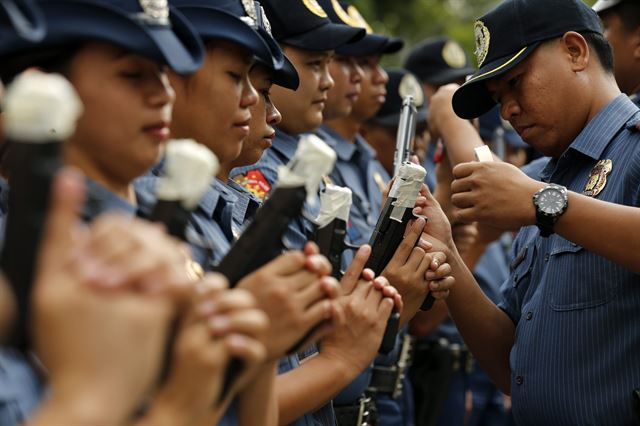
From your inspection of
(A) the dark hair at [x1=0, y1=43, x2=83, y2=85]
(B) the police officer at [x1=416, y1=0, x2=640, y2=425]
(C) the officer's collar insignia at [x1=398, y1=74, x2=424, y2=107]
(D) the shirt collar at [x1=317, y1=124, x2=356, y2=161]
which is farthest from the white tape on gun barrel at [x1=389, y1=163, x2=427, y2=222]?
(C) the officer's collar insignia at [x1=398, y1=74, x2=424, y2=107]

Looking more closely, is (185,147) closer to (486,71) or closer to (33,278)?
(33,278)

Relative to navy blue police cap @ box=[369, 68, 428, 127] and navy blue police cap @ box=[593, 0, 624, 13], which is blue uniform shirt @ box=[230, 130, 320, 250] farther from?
navy blue police cap @ box=[369, 68, 428, 127]

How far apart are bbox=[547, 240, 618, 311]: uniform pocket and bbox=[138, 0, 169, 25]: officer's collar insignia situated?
2.16 m

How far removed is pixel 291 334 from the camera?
266 cm

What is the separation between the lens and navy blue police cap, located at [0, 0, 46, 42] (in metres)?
2.42

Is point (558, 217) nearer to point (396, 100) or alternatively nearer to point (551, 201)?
point (551, 201)

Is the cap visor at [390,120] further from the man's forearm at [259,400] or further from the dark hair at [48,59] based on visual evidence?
the dark hair at [48,59]

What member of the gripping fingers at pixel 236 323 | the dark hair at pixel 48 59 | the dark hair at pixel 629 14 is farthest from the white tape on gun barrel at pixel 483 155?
the gripping fingers at pixel 236 323

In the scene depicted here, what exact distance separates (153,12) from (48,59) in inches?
12.8

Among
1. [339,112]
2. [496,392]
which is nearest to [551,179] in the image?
[339,112]

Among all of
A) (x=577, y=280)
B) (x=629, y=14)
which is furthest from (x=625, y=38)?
(x=577, y=280)

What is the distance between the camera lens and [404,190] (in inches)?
154

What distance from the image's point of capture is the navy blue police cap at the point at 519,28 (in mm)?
4445

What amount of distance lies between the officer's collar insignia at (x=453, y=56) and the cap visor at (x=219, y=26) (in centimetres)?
563
